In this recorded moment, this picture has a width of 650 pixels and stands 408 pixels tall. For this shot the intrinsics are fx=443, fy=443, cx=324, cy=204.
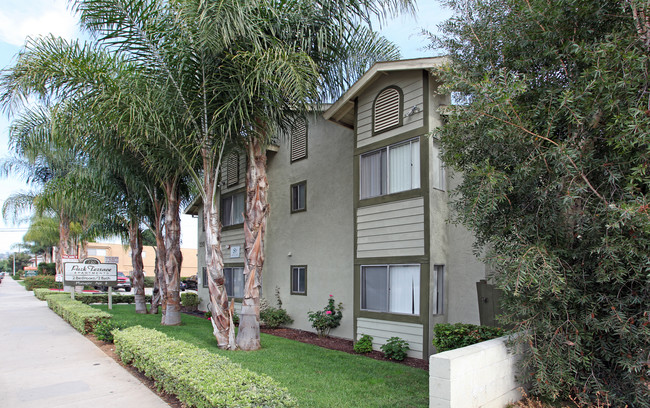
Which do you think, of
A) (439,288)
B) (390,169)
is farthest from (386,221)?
(439,288)

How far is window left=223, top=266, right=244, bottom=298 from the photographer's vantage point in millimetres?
16672

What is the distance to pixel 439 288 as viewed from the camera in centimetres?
998

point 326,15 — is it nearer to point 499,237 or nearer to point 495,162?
point 495,162

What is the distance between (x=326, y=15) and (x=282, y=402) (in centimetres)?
817

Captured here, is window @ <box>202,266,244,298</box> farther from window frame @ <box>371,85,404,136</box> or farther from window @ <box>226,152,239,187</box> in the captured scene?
window frame @ <box>371,85,404,136</box>

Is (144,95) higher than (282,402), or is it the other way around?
(144,95)

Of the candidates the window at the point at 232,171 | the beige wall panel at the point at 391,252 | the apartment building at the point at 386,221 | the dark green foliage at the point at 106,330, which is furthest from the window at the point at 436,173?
the window at the point at 232,171

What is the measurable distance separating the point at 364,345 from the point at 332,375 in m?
2.61

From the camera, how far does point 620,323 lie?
4.80m

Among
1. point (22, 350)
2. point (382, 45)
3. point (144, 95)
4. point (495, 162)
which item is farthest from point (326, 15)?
point (22, 350)

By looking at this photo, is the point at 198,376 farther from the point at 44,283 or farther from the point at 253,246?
the point at 44,283

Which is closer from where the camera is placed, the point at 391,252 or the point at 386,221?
the point at 391,252

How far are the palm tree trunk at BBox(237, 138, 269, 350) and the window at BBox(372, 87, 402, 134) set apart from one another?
2.94 metres

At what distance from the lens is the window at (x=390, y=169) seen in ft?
33.0
